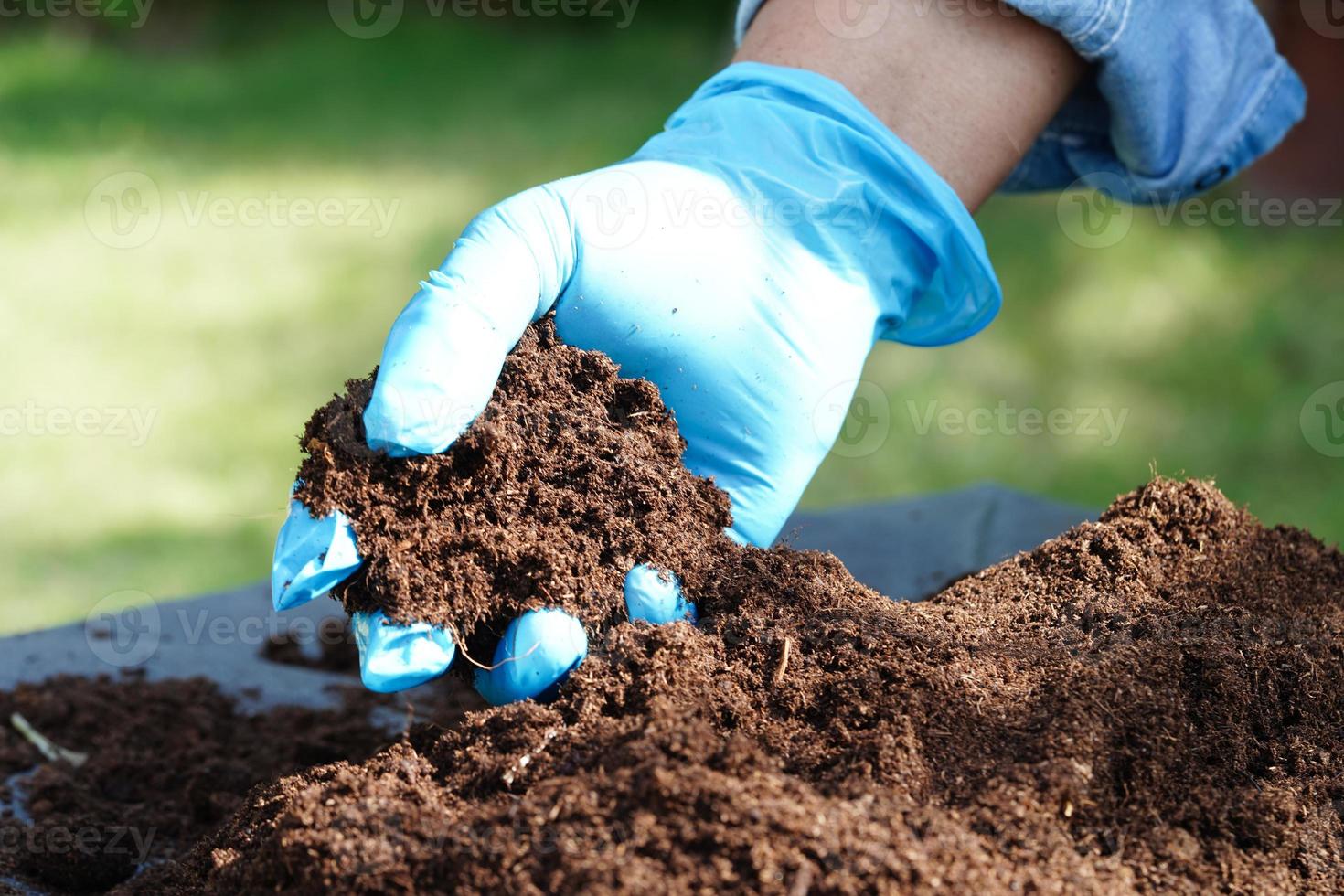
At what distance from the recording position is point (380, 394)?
1066mm

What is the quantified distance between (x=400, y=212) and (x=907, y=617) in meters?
4.76

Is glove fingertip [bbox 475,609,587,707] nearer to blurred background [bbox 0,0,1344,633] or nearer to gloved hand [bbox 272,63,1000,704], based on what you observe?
gloved hand [bbox 272,63,1000,704]

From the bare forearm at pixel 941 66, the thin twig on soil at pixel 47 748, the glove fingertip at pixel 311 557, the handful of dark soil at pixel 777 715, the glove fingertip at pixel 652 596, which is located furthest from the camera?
the bare forearm at pixel 941 66

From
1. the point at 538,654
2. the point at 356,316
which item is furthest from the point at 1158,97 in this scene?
the point at 356,316

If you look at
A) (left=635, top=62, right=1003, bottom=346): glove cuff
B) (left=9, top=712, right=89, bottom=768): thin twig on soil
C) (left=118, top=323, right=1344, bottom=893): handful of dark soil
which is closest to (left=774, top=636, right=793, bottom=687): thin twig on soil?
(left=118, top=323, right=1344, bottom=893): handful of dark soil

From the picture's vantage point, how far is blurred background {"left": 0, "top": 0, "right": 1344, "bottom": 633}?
353cm

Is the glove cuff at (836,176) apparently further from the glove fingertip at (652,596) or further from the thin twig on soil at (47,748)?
the thin twig on soil at (47,748)

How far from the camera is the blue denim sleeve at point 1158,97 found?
5.54 feet

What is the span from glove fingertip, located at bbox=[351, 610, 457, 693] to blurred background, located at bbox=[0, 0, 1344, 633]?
2.29 metres

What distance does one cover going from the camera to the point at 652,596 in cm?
117

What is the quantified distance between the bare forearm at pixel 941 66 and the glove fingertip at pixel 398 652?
1.03 m

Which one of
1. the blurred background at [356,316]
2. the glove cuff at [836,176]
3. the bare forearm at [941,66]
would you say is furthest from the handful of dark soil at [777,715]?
the blurred background at [356,316]

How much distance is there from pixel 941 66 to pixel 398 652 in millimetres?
1162

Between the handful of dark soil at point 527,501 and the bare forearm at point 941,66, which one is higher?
the bare forearm at point 941,66
